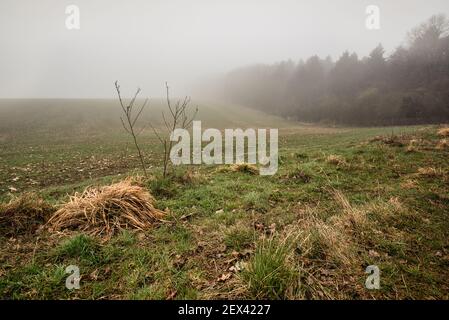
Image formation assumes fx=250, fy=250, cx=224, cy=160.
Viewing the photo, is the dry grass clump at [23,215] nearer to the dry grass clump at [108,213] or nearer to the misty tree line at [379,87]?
the dry grass clump at [108,213]

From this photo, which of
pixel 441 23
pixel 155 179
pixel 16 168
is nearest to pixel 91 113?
pixel 16 168

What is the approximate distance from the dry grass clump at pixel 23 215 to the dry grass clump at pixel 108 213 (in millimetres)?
265

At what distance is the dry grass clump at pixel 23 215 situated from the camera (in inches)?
171

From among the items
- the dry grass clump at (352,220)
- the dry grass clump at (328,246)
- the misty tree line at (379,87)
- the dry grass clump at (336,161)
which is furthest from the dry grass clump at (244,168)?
the misty tree line at (379,87)

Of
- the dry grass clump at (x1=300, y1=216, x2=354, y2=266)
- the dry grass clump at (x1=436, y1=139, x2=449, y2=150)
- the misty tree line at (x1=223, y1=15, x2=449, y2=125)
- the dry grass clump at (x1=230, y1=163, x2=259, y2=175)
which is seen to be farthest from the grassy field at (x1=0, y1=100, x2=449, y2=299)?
the misty tree line at (x1=223, y1=15, x2=449, y2=125)

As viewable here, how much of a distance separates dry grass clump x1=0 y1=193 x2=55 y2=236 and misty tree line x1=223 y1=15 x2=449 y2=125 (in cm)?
4765

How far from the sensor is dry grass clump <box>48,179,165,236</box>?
14.5 ft

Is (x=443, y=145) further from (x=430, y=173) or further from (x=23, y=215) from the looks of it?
(x=23, y=215)

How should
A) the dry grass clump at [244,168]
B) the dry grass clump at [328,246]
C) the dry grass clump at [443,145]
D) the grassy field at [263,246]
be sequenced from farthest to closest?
the dry grass clump at [443,145] → the dry grass clump at [244,168] → the dry grass clump at [328,246] → the grassy field at [263,246]

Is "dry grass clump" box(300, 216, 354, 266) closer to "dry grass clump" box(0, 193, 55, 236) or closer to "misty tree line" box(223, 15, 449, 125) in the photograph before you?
"dry grass clump" box(0, 193, 55, 236)

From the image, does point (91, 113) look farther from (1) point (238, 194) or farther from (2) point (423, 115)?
(2) point (423, 115)

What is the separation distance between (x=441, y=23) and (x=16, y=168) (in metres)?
68.1

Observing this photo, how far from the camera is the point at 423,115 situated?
4072 centimetres

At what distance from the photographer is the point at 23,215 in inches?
181
